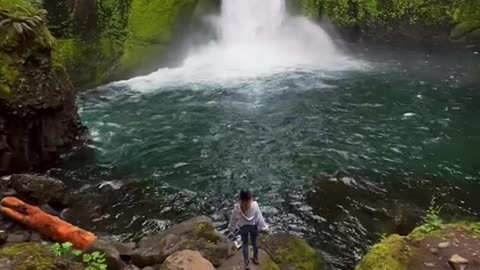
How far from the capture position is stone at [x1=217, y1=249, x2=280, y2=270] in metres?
7.87

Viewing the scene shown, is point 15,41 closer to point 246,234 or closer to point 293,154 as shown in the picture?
point 293,154

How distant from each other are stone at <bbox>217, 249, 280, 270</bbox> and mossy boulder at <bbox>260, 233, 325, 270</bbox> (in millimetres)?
385

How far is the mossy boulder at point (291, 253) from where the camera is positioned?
28.3 ft

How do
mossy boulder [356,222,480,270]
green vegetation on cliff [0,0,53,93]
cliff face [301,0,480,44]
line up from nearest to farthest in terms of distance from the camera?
1. mossy boulder [356,222,480,270]
2. green vegetation on cliff [0,0,53,93]
3. cliff face [301,0,480,44]

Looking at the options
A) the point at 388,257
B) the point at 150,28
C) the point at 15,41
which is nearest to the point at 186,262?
the point at 388,257

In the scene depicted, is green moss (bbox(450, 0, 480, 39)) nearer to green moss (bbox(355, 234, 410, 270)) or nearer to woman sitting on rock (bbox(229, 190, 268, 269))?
green moss (bbox(355, 234, 410, 270))

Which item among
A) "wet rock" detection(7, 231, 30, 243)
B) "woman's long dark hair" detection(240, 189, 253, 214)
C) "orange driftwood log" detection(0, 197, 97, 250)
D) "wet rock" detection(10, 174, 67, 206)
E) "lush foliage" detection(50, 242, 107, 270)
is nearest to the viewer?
"woman's long dark hair" detection(240, 189, 253, 214)

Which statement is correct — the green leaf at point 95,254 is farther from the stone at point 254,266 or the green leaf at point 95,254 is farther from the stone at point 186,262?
the stone at point 254,266

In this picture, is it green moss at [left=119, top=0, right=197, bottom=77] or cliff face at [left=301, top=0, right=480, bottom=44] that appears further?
cliff face at [left=301, top=0, right=480, bottom=44]

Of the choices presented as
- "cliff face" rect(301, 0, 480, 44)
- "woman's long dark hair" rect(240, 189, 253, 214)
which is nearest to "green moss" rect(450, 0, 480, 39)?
"cliff face" rect(301, 0, 480, 44)

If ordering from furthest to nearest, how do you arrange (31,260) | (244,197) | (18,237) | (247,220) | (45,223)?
(45,223) → (18,237) → (247,220) → (244,197) → (31,260)

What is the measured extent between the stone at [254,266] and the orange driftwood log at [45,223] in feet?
9.13

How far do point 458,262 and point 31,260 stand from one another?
5664 mm

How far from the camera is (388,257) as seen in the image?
6.48 metres
